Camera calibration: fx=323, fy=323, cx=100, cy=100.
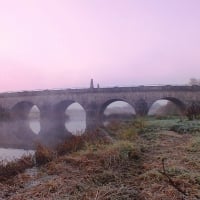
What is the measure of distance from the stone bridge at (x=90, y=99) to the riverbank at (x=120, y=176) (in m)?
18.8

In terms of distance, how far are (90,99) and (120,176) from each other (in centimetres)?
3062

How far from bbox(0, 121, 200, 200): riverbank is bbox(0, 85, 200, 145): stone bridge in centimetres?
1879

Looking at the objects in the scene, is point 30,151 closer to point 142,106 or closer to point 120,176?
point 120,176

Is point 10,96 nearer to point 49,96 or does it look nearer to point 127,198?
point 49,96

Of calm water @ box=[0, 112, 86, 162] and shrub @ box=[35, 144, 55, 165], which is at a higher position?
shrub @ box=[35, 144, 55, 165]

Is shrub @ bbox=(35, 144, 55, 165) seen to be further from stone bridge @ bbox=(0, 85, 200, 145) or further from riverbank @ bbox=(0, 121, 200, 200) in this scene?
stone bridge @ bbox=(0, 85, 200, 145)

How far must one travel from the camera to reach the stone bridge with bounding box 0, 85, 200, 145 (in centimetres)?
3153

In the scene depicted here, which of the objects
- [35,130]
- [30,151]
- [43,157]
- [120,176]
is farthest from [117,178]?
[35,130]

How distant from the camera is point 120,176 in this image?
6.02m

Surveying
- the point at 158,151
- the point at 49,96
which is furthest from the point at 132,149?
the point at 49,96

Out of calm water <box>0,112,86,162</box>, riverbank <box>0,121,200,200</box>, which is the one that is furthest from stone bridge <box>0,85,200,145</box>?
riverbank <box>0,121,200,200</box>

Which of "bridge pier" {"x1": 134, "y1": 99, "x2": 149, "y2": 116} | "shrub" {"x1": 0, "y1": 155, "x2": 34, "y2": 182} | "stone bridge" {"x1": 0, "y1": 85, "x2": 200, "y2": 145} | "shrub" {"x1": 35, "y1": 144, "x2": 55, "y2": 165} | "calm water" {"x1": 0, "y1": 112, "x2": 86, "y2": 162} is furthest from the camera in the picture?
"bridge pier" {"x1": 134, "y1": 99, "x2": 149, "y2": 116}

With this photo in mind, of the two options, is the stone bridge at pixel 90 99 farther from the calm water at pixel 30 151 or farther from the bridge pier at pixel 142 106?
the calm water at pixel 30 151

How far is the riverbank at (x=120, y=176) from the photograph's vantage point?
16.0ft
